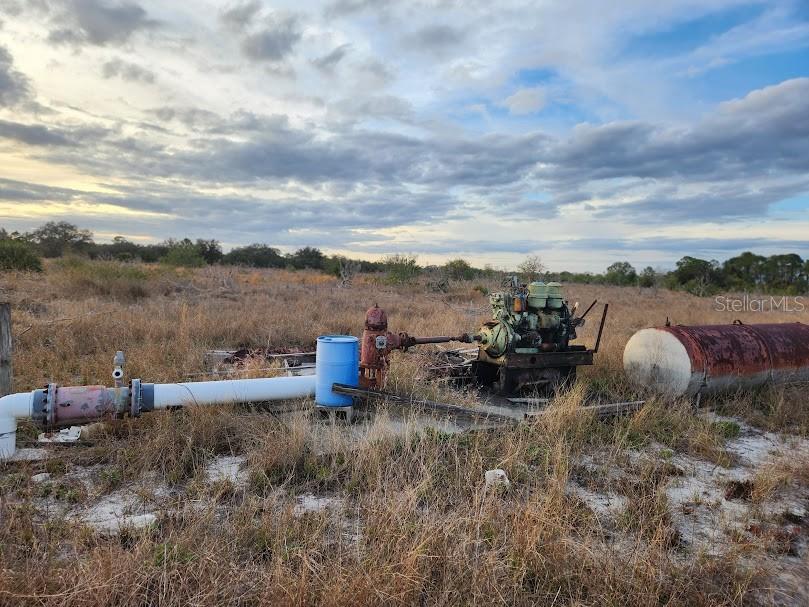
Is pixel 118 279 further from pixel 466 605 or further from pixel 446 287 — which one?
pixel 466 605

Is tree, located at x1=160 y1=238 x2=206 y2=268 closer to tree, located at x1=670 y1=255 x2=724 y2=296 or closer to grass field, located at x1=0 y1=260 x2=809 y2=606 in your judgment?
grass field, located at x1=0 y1=260 x2=809 y2=606

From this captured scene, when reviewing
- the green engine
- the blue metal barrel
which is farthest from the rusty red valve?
the green engine

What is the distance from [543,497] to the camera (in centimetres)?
338

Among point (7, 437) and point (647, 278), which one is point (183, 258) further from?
point (647, 278)

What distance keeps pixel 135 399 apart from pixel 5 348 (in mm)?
1511

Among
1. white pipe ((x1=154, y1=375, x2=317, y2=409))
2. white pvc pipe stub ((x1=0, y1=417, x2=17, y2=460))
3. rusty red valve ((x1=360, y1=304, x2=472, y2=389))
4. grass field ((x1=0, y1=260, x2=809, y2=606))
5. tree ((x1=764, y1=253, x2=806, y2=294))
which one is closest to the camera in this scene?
grass field ((x1=0, y1=260, x2=809, y2=606))

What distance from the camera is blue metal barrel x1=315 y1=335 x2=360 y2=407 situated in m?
5.12

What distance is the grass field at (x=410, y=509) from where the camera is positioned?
2.58m

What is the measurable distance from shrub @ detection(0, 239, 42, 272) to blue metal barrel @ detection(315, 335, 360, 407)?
52.6 feet

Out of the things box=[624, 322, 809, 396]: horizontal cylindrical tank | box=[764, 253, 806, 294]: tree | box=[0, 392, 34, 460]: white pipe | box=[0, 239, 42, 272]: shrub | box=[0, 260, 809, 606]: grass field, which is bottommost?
box=[0, 260, 809, 606]: grass field

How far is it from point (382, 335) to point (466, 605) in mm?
3257

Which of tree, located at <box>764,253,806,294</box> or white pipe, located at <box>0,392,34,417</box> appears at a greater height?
tree, located at <box>764,253,806,294</box>

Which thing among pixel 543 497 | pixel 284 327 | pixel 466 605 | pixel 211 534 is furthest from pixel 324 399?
pixel 284 327

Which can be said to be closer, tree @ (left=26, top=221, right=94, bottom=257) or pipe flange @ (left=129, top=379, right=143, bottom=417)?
pipe flange @ (left=129, top=379, right=143, bottom=417)
